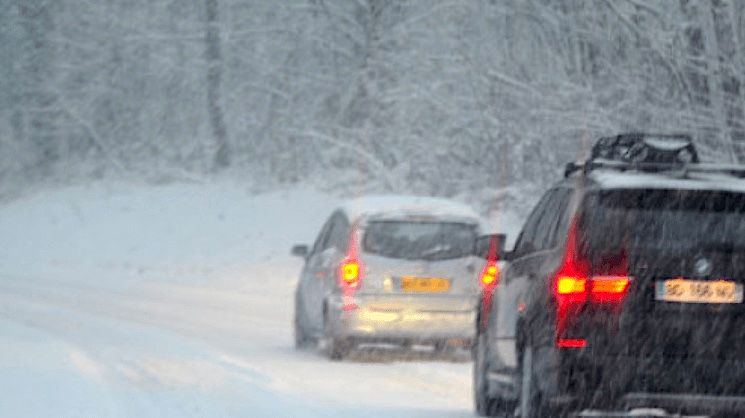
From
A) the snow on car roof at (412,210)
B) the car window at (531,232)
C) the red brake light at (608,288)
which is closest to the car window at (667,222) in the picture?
the red brake light at (608,288)

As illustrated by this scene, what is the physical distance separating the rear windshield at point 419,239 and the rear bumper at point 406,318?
0.48m

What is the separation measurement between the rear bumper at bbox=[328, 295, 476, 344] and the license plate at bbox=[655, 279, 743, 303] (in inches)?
279

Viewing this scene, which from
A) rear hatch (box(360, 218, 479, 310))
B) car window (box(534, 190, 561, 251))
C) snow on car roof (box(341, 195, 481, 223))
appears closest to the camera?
car window (box(534, 190, 561, 251))

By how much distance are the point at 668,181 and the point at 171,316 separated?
1369 cm

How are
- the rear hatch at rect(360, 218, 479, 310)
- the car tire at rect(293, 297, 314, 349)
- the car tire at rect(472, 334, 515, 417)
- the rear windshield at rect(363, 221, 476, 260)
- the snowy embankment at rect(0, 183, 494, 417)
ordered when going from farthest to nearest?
the car tire at rect(293, 297, 314, 349) < the rear windshield at rect(363, 221, 476, 260) < the rear hatch at rect(360, 218, 479, 310) < the snowy embankment at rect(0, 183, 494, 417) < the car tire at rect(472, 334, 515, 417)

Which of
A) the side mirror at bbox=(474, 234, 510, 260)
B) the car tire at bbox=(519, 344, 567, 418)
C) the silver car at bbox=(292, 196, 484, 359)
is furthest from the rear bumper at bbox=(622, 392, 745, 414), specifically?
the silver car at bbox=(292, 196, 484, 359)

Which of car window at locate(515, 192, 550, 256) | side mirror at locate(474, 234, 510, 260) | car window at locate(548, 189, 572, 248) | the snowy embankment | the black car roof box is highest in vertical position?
the black car roof box

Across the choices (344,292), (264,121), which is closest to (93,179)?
(264,121)

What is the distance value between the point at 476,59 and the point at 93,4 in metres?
20.6

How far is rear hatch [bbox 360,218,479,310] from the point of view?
16.0 meters

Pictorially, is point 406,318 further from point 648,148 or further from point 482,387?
point 648,148

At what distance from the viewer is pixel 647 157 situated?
10625 mm

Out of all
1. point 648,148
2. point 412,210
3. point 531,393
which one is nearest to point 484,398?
point 531,393

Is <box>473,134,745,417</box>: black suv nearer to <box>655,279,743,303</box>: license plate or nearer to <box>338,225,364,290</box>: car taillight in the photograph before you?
<box>655,279,743,303</box>: license plate
